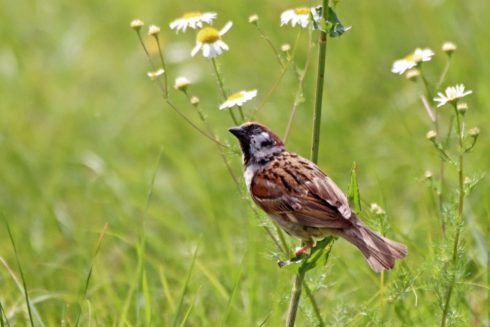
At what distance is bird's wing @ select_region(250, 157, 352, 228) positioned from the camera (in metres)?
2.94

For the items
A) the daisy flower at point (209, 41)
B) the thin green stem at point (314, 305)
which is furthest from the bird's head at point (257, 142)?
the thin green stem at point (314, 305)

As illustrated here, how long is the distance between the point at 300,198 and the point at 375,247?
308 millimetres

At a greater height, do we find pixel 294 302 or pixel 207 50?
pixel 207 50

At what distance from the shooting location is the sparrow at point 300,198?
2.88m

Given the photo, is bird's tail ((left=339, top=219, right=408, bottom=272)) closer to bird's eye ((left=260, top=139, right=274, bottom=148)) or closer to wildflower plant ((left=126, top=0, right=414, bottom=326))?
wildflower plant ((left=126, top=0, right=414, bottom=326))

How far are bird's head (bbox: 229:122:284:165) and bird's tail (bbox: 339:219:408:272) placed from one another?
0.42 m

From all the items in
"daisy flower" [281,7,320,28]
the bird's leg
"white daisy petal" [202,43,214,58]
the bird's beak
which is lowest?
the bird's leg

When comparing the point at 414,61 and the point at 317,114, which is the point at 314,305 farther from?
the point at 414,61

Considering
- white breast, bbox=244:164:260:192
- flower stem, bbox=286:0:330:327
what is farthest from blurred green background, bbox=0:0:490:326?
flower stem, bbox=286:0:330:327

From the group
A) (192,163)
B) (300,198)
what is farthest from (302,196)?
(192,163)

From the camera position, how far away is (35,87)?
731cm

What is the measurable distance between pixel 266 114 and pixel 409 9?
4.64 feet

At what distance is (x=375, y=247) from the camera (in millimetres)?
2857

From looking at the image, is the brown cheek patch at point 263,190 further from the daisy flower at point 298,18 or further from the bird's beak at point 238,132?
the daisy flower at point 298,18
